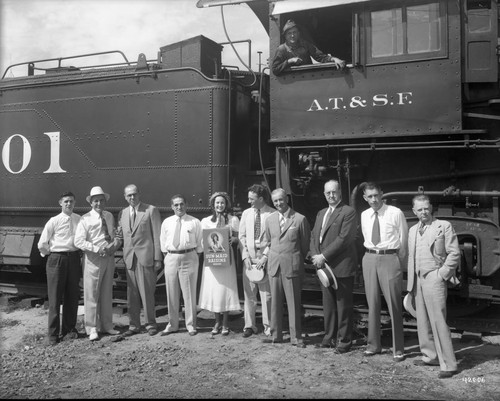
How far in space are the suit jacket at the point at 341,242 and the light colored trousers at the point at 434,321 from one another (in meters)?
0.73

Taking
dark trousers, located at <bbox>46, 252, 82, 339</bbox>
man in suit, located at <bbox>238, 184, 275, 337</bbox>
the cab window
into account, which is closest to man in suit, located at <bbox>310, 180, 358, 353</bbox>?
man in suit, located at <bbox>238, 184, 275, 337</bbox>

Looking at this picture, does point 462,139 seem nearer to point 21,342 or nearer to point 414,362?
point 414,362

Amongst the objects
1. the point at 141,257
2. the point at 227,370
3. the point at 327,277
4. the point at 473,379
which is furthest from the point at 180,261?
the point at 473,379

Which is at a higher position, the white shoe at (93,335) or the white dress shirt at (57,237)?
→ the white dress shirt at (57,237)

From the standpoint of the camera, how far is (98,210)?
642 cm

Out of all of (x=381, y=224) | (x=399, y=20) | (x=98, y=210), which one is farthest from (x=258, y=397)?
(x=399, y=20)

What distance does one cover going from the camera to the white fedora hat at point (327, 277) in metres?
5.52

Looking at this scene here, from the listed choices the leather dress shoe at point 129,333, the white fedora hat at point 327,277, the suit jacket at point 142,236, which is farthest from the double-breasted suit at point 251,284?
the leather dress shoe at point 129,333

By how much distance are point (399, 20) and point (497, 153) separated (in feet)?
6.08

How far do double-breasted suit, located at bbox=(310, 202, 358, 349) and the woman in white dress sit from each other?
117 cm

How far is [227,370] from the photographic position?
5012 mm

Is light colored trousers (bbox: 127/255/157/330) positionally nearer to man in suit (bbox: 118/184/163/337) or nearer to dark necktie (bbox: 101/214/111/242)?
man in suit (bbox: 118/184/163/337)

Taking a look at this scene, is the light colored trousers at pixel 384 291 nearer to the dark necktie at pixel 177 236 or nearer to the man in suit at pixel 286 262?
the man in suit at pixel 286 262

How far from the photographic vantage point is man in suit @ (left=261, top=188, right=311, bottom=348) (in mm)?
5789
